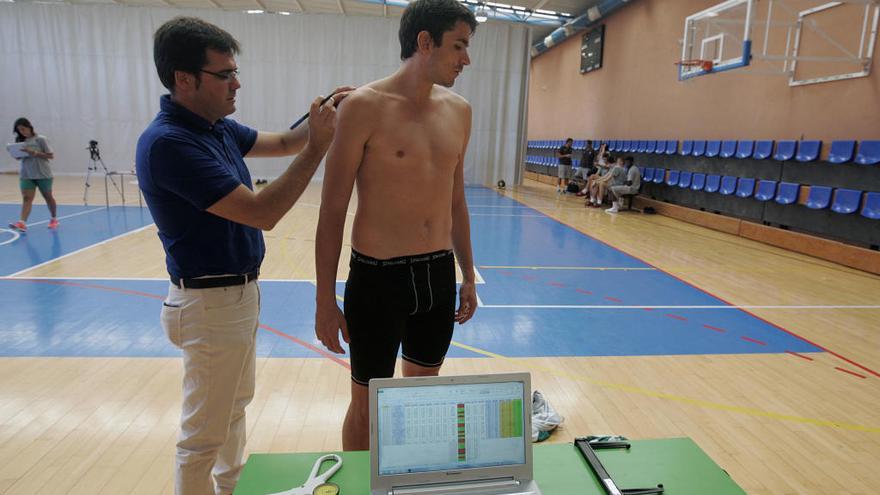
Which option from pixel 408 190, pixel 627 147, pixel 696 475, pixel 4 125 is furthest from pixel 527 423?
pixel 4 125

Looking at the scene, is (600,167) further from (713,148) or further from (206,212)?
(206,212)

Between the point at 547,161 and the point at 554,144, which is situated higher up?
the point at 554,144

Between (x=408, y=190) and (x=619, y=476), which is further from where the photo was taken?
(x=408, y=190)

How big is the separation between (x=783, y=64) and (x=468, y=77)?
9685mm

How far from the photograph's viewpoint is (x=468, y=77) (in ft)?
53.8

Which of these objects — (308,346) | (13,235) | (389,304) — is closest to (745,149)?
(308,346)

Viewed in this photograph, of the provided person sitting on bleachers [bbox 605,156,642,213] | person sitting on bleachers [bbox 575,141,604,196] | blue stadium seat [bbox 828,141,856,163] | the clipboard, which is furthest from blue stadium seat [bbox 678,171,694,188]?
the clipboard

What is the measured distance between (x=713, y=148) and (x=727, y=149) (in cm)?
37

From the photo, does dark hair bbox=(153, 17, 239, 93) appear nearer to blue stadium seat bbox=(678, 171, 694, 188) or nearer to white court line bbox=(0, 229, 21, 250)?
white court line bbox=(0, 229, 21, 250)

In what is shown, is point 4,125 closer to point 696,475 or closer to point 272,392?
point 272,392

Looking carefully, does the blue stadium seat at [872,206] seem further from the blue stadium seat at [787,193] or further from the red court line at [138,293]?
the red court line at [138,293]

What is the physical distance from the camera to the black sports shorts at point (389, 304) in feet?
5.89

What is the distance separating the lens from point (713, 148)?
373 inches

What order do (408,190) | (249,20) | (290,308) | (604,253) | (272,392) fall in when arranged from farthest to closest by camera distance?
(249,20) → (604,253) → (290,308) → (272,392) → (408,190)
